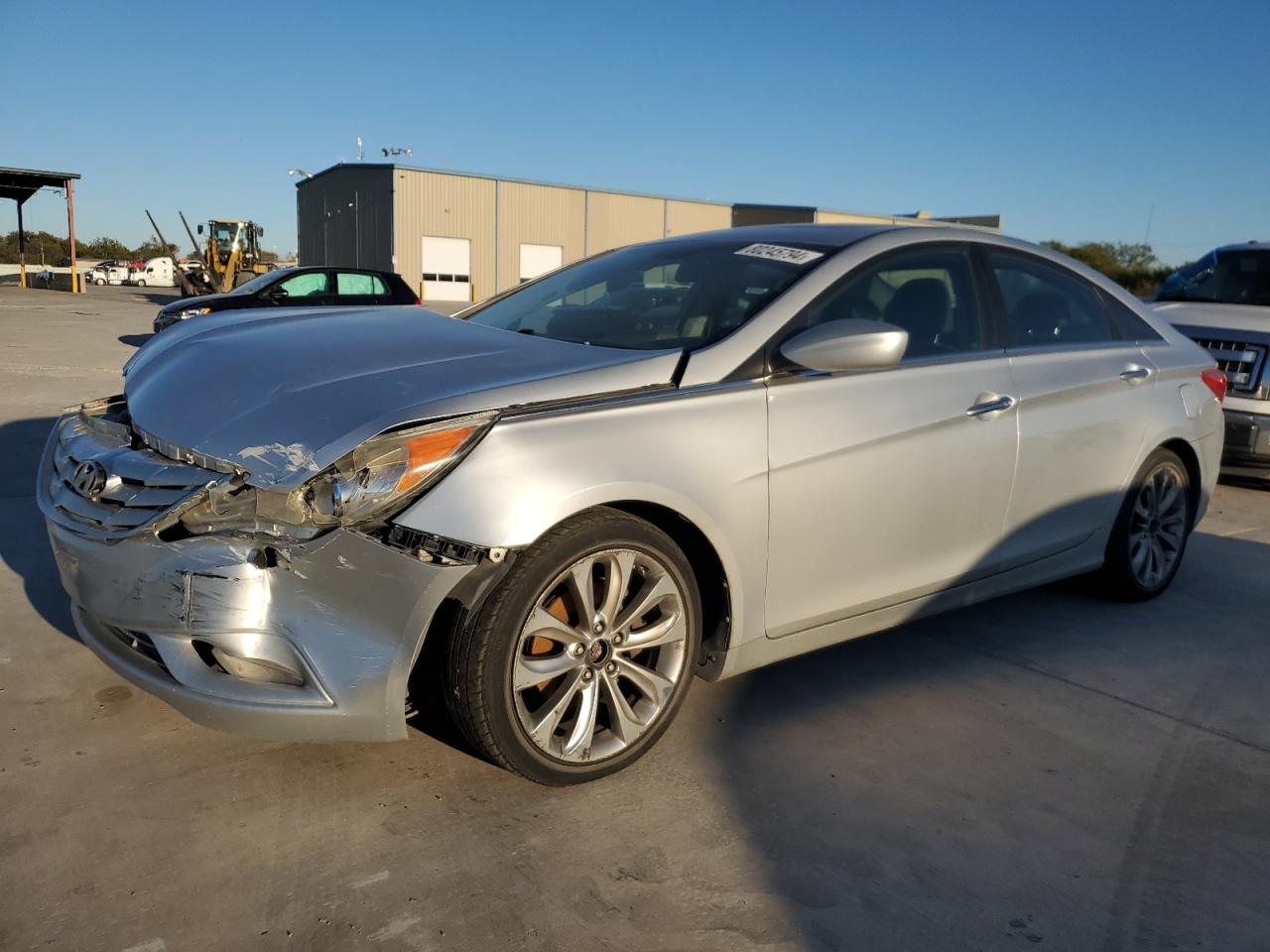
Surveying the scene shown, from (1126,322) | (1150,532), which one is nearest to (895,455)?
(1126,322)

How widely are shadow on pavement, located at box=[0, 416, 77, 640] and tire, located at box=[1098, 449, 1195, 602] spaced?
4.13 meters

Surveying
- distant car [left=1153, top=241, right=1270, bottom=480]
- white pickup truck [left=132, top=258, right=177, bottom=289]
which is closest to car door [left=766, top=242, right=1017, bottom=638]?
distant car [left=1153, top=241, right=1270, bottom=480]

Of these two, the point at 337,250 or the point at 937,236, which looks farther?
the point at 337,250

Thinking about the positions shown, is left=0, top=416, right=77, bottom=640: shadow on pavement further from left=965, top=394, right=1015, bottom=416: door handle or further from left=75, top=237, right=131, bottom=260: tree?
left=75, top=237, right=131, bottom=260: tree

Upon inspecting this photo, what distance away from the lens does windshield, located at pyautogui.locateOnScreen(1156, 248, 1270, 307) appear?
7758mm

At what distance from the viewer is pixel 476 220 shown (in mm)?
40625

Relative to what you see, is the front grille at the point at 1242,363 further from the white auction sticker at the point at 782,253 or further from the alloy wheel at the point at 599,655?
the alloy wheel at the point at 599,655

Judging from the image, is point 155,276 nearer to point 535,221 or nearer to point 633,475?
point 535,221

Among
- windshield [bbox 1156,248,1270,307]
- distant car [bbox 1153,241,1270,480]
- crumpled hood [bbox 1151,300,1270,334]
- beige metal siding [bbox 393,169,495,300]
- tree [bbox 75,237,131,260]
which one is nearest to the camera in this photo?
distant car [bbox 1153,241,1270,480]

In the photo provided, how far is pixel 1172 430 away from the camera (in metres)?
4.30

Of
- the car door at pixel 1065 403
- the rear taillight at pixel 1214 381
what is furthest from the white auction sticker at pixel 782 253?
the rear taillight at pixel 1214 381

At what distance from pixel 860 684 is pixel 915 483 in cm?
77

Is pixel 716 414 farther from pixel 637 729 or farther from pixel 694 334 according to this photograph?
pixel 637 729

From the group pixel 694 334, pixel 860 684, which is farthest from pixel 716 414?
pixel 860 684
